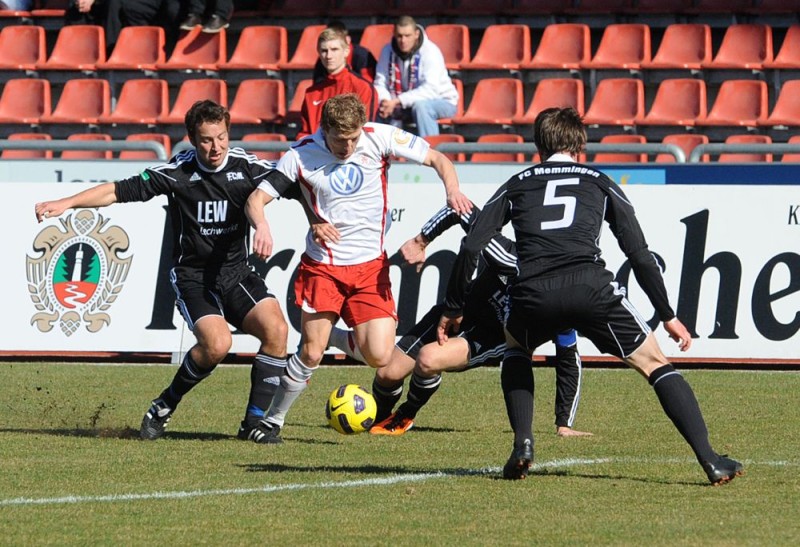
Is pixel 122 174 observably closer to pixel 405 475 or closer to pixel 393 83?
pixel 393 83

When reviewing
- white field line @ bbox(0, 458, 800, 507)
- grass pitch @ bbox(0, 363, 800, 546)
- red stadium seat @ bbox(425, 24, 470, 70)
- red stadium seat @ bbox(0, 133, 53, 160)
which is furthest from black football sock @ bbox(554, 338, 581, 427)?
red stadium seat @ bbox(0, 133, 53, 160)

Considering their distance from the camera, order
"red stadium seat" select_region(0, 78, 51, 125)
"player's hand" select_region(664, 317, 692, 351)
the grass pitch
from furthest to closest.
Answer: "red stadium seat" select_region(0, 78, 51, 125) → "player's hand" select_region(664, 317, 692, 351) → the grass pitch

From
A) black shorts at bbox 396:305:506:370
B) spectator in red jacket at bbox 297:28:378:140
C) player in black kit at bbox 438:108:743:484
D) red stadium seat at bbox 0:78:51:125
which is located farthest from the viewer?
red stadium seat at bbox 0:78:51:125

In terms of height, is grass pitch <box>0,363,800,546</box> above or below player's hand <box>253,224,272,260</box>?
below

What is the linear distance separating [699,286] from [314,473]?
18.5 feet

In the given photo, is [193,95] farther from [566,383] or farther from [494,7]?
[566,383]

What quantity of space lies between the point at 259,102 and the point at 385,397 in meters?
9.53

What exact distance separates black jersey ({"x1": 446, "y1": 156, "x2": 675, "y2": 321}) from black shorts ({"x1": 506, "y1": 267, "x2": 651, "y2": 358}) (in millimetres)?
A: 62

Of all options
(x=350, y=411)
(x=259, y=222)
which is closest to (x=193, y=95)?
(x=350, y=411)

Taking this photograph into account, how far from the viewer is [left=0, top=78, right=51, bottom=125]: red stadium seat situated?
19.0m

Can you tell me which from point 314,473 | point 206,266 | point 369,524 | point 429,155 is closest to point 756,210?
point 429,155

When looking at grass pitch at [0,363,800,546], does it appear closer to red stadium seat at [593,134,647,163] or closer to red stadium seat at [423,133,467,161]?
red stadium seat at [593,134,647,163]

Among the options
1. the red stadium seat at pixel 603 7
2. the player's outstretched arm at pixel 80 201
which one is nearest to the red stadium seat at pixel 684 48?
the red stadium seat at pixel 603 7

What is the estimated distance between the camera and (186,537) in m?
5.66
